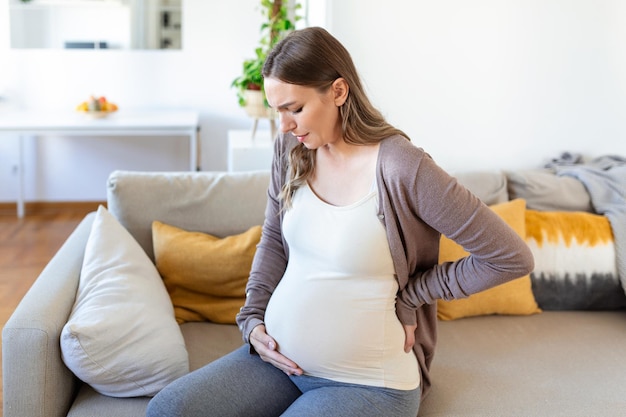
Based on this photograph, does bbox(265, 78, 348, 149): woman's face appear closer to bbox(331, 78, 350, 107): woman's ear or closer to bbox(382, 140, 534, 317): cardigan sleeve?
bbox(331, 78, 350, 107): woman's ear

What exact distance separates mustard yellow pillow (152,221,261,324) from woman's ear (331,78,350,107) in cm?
75

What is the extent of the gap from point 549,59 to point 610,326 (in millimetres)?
1055

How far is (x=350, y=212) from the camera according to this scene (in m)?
1.67

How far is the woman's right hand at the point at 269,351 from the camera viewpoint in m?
1.71

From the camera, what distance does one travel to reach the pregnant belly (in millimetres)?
1667

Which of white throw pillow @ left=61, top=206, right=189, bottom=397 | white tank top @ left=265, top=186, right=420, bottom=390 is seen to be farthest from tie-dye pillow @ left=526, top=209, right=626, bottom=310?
white throw pillow @ left=61, top=206, right=189, bottom=397

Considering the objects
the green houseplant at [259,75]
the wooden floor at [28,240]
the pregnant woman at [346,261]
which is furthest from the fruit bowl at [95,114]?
the pregnant woman at [346,261]

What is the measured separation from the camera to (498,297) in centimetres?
238

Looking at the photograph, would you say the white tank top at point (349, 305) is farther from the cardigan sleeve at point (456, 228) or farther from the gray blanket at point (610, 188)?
the gray blanket at point (610, 188)

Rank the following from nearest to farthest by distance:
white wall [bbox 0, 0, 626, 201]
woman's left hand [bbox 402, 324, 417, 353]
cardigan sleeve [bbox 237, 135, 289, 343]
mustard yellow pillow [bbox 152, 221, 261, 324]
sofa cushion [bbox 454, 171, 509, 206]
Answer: woman's left hand [bbox 402, 324, 417, 353] → cardigan sleeve [bbox 237, 135, 289, 343] → mustard yellow pillow [bbox 152, 221, 261, 324] → sofa cushion [bbox 454, 171, 509, 206] → white wall [bbox 0, 0, 626, 201]

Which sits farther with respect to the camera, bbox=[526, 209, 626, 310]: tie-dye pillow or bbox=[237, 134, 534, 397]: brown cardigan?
bbox=[526, 209, 626, 310]: tie-dye pillow

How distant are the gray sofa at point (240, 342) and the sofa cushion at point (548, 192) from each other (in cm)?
1

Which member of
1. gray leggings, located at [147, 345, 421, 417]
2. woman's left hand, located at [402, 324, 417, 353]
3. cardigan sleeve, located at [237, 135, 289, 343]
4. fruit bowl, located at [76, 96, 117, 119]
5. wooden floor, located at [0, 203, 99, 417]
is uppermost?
fruit bowl, located at [76, 96, 117, 119]

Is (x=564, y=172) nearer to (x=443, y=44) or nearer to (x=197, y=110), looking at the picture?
(x=443, y=44)
